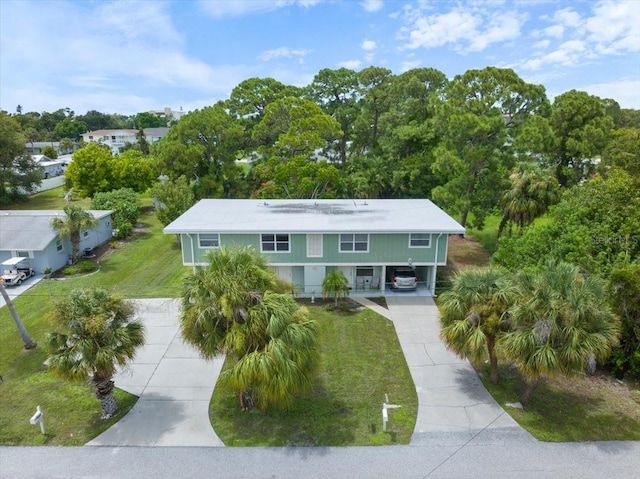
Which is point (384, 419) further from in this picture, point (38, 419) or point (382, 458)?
point (38, 419)

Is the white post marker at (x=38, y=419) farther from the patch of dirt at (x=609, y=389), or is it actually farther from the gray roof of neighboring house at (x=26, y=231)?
the patch of dirt at (x=609, y=389)

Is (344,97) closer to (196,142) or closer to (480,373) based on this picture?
(196,142)

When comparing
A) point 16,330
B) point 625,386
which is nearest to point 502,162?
point 625,386

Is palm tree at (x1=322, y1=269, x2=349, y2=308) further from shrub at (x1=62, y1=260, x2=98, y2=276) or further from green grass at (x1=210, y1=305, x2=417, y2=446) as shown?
shrub at (x1=62, y1=260, x2=98, y2=276)

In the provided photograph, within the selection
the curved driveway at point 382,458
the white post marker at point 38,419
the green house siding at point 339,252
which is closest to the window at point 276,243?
the green house siding at point 339,252

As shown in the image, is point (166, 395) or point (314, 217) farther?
point (314, 217)

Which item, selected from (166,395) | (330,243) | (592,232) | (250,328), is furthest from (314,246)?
(592,232)
